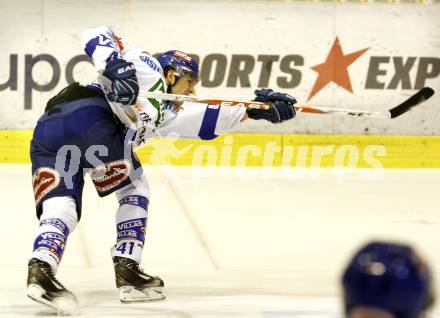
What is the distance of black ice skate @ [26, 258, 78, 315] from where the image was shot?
3408 mm

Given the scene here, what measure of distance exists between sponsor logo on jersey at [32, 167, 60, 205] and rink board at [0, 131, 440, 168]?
348 cm

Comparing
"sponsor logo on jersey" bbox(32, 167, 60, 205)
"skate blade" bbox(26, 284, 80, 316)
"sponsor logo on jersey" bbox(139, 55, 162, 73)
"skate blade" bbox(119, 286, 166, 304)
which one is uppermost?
"sponsor logo on jersey" bbox(139, 55, 162, 73)

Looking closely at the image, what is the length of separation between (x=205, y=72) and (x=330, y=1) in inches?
38.9

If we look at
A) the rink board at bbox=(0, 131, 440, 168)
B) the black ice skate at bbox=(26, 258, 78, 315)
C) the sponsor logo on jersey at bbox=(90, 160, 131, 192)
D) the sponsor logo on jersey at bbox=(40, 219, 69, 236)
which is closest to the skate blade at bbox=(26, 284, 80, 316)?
the black ice skate at bbox=(26, 258, 78, 315)

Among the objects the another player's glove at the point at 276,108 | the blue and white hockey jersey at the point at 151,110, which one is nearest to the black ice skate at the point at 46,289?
the blue and white hockey jersey at the point at 151,110

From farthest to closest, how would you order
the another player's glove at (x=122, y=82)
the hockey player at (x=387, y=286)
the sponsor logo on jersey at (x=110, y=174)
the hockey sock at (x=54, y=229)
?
the sponsor logo on jersey at (x=110, y=174) < the hockey sock at (x=54, y=229) < the another player's glove at (x=122, y=82) < the hockey player at (x=387, y=286)

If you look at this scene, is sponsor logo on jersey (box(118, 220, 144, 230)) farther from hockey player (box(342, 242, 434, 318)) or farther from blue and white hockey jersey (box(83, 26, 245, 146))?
hockey player (box(342, 242, 434, 318))

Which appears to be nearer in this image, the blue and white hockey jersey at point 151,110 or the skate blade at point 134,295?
the blue and white hockey jersey at point 151,110

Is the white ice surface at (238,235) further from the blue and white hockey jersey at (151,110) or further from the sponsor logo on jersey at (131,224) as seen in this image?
the blue and white hockey jersey at (151,110)

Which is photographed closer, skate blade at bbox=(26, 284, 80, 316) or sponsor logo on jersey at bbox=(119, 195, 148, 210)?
skate blade at bbox=(26, 284, 80, 316)

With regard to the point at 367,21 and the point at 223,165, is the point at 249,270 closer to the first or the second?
the point at 223,165

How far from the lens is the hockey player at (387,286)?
3.67 ft

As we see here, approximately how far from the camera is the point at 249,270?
444cm

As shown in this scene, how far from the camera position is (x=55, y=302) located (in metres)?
3.46
